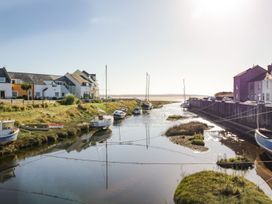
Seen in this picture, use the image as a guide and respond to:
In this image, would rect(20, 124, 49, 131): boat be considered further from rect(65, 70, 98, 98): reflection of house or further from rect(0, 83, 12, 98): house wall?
rect(65, 70, 98, 98): reflection of house

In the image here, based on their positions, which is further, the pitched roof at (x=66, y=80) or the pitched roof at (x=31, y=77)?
the pitched roof at (x=66, y=80)

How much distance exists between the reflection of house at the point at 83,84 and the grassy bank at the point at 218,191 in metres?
76.5

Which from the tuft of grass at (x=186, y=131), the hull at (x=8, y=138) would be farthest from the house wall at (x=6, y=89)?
the tuft of grass at (x=186, y=131)

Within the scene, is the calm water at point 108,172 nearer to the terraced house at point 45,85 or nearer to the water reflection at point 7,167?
the water reflection at point 7,167

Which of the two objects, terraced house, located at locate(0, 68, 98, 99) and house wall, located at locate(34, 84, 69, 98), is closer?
terraced house, located at locate(0, 68, 98, 99)

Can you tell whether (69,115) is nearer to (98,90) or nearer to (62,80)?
(62,80)

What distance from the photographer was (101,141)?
39125 millimetres

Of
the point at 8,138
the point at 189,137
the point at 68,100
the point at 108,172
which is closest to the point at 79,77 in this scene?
the point at 68,100

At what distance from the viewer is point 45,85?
80.0 metres

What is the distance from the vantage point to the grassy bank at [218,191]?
15555 mm

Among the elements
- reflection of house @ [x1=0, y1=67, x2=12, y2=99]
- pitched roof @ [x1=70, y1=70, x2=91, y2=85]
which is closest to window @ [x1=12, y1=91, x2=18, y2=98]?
reflection of house @ [x1=0, y1=67, x2=12, y2=99]

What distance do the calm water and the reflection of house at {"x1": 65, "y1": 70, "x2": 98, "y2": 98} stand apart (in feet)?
189

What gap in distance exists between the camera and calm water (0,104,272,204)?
1856 cm

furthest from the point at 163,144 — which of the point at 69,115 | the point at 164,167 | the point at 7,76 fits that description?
the point at 7,76
